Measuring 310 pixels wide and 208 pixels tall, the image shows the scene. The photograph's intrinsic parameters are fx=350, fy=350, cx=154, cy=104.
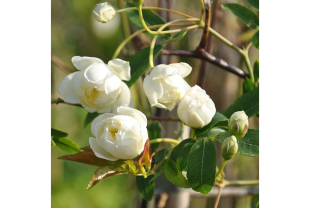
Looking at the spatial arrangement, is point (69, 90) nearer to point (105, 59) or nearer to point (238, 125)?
point (238, 125)

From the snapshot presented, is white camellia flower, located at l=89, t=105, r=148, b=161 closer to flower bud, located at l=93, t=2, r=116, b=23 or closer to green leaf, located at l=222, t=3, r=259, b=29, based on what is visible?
flower bud, located at l=93, t=2, r=116, b=23

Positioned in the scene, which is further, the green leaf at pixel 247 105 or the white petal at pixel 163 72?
the green leaf at pixel 247 105

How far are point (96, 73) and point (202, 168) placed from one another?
0.55ft

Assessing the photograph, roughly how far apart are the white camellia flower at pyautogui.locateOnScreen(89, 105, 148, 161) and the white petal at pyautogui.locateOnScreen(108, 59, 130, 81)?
0.07 m

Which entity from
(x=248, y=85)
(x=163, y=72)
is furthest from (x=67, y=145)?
(x=248, y=85)

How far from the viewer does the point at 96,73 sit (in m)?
0.42

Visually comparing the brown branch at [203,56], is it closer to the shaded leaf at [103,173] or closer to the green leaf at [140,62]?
the green leaf at [140,62]

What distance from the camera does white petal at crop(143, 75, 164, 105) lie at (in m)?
0.41

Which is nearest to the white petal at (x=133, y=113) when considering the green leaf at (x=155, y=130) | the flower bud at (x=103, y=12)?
the flower bud at (x=103, y=12)

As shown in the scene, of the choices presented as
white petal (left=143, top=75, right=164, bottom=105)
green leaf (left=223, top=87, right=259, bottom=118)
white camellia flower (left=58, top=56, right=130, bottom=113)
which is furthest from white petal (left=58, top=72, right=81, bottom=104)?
green leaf (left=223, top=87, right=259, bottom=118)

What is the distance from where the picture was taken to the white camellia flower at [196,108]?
0.41 m

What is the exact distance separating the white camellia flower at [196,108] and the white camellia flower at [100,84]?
0.08 meters

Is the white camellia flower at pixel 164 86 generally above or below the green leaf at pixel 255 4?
below
